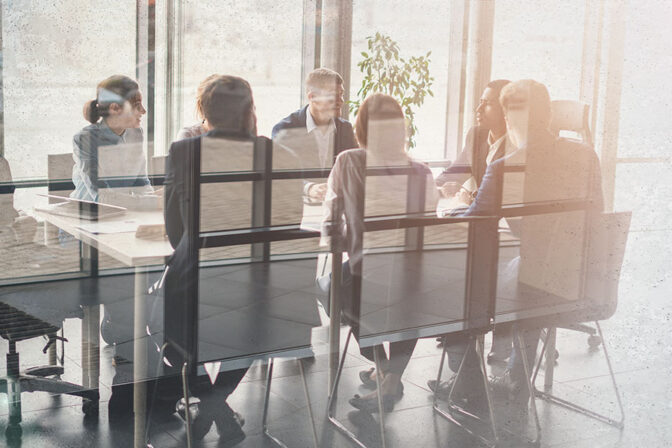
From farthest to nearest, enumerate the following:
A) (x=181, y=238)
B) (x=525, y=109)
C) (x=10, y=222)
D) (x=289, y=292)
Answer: (x=525, y=109) < (x=289, y=292) < (x=181, y=238) < (x=10, y=222)

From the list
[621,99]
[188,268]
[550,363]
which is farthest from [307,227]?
[621,99]

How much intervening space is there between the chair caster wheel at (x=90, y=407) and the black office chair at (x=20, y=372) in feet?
0.16

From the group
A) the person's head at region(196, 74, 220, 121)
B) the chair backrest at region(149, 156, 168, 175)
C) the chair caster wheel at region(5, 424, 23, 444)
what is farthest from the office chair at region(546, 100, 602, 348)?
the chair caster wheel at region(5, 424, 23, 444)

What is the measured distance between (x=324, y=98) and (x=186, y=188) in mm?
442

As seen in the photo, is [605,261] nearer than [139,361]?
No

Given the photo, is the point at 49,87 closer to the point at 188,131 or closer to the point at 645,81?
the point at 188,131

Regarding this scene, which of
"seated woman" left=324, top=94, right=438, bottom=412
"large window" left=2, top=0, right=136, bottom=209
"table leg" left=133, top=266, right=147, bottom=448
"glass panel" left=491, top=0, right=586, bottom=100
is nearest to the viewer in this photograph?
"large window" left=2, top=0, right=136, bottom=209

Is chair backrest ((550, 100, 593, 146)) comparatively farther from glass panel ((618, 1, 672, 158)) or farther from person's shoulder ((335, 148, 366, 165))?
person's shoulder ((335, 148, 366, 165))

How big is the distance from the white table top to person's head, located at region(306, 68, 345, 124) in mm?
495

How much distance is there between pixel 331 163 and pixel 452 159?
0.34 meters

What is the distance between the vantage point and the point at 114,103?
201cm

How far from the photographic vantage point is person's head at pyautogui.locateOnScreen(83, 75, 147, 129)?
79.1 inches

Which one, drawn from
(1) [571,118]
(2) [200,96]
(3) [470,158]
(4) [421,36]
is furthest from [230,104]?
(1) [571,118]

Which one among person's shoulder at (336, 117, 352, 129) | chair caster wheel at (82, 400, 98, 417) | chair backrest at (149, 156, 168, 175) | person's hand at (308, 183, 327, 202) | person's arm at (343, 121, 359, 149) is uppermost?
person's shoulder at (336, 117, 352, 129)
